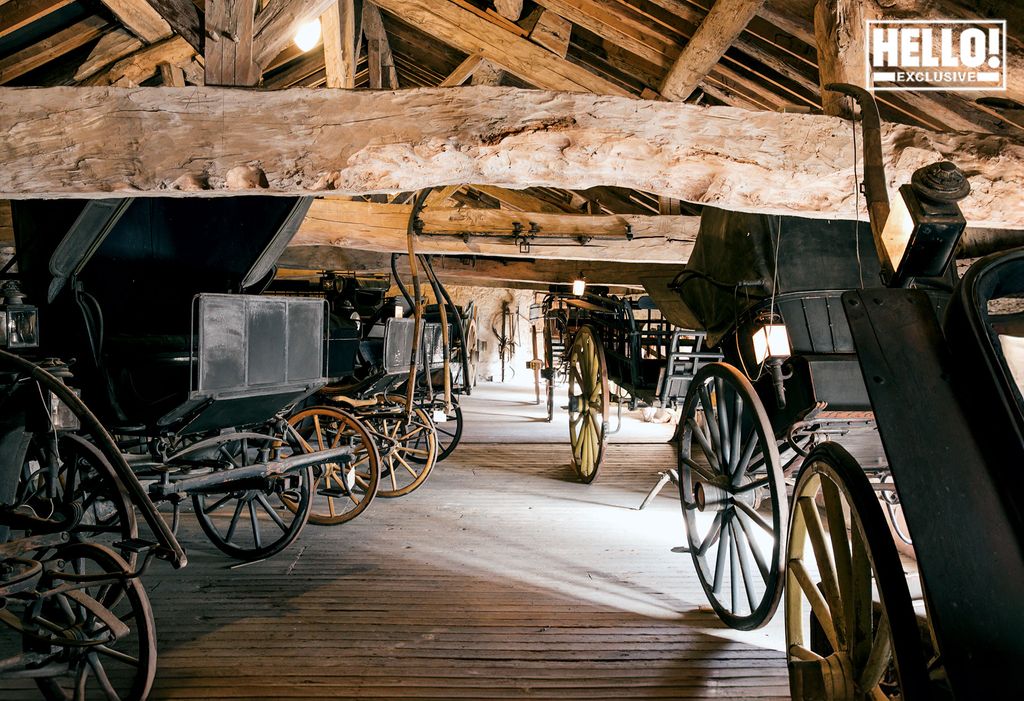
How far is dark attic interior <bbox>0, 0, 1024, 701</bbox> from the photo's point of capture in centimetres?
121

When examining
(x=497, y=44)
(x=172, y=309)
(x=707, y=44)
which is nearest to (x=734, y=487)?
(x=707, y=44)

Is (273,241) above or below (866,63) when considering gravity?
below

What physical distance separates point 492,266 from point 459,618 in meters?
5.33

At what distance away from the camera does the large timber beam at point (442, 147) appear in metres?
2.30

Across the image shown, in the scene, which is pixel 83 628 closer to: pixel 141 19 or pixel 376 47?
pixel 141 19

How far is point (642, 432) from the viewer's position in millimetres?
7766

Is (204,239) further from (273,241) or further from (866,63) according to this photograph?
(866,63)

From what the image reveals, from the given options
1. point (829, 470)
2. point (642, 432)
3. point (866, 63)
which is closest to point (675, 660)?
point (829, 470)

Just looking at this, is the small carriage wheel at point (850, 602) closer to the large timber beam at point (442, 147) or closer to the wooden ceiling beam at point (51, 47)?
the large timber beam at point (442, 147)

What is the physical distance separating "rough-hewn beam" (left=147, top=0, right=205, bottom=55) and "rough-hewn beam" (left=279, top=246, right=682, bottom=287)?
316 centimetres

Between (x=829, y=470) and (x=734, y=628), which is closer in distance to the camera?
(x=829, y=470)

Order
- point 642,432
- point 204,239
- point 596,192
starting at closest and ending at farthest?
point 204,239, point 596,192, point 642,432

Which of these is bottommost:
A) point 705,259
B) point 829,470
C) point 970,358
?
point 829,470

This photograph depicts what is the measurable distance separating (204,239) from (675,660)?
332cm
